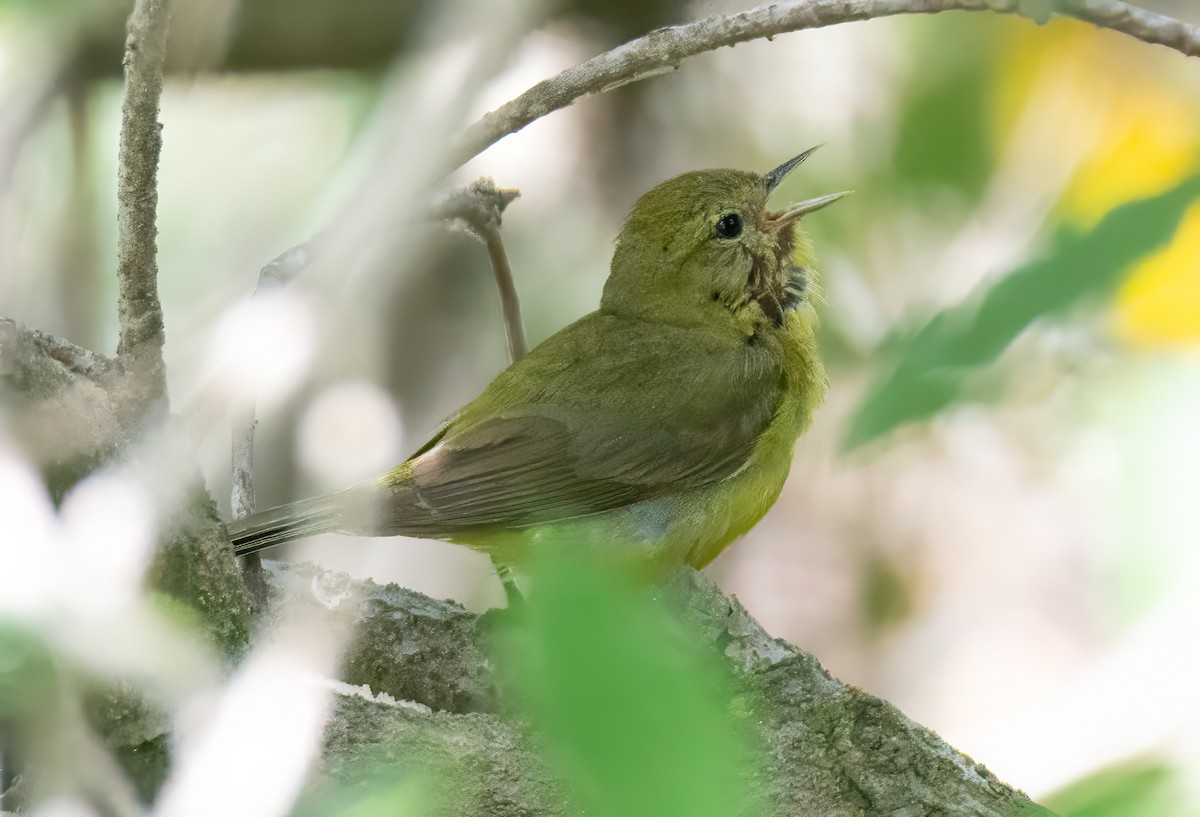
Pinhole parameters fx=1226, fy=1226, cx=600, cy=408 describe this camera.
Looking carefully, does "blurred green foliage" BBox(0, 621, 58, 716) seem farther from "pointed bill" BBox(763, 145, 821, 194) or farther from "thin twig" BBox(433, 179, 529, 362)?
"pointed bill" BBox(763, 145, 821, 194)

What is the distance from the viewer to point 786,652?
2.02 meters

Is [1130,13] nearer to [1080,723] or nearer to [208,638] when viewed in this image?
[1080,723]

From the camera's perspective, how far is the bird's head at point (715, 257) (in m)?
3.16

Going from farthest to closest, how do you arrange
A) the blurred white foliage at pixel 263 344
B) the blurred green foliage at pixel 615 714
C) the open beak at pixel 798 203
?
the open beak at pixel 798 203, the blurred white foliage at pixel 263 344, the blurred green foliage at pixel 615 714

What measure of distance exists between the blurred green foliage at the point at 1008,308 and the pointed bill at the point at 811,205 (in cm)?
130

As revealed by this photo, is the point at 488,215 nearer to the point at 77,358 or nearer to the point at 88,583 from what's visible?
the point at 77,358

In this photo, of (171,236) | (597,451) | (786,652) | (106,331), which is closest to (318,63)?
(171,236)

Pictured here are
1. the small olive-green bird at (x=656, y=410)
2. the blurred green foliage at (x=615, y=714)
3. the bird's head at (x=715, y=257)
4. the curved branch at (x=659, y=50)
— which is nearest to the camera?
the blurred green foliage at (x=615, y=714)

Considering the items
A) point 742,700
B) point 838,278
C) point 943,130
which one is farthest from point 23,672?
point 838,278

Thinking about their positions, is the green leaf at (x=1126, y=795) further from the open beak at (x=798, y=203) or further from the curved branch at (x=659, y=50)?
the open beak at (x=798, y=203)

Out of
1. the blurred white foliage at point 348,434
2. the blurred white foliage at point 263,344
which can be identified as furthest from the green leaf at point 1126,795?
the blurred white foliage at point 348,434

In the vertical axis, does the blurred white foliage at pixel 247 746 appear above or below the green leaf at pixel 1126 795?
above

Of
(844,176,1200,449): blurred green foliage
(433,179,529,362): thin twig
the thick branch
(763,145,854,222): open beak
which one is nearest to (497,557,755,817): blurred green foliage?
(844,176,1200,449): blurred green foliage

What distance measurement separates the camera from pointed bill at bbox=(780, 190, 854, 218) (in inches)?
85.2
